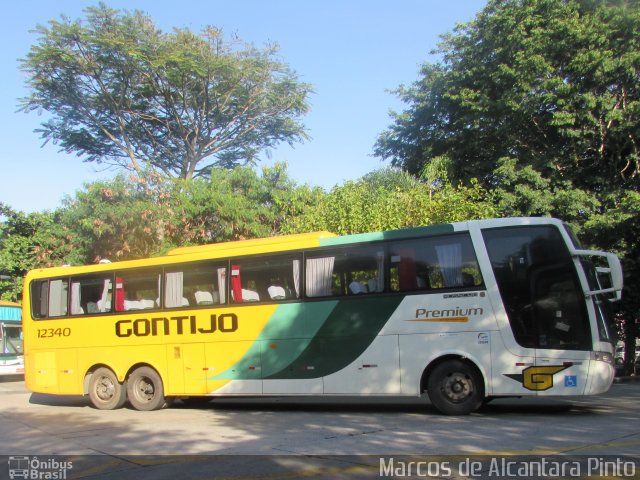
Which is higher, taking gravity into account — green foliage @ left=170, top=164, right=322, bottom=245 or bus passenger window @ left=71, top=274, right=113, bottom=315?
green foliage @ left=170, top=164, right=322, bottom=245

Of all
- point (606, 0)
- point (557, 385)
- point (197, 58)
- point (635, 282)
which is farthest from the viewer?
point (197, 58)

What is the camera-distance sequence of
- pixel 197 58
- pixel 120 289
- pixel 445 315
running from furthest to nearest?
pixel 197 58
pixel 120 289
pixel 445 315

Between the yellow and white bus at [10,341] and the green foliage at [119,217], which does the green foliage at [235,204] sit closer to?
the green foliage at [119,217]

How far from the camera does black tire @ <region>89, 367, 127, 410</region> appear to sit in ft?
41.7

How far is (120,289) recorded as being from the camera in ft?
42.0

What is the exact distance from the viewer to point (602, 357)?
30.3ft

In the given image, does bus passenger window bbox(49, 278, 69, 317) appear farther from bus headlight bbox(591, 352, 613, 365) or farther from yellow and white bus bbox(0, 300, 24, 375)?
yellow and white bus bbox(0, 300, 24, 375)

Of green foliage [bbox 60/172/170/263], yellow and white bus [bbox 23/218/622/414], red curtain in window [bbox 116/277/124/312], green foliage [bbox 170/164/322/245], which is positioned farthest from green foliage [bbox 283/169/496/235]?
red curtain in window [bbox 116/277/124/312]

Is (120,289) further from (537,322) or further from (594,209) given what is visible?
(594,209)

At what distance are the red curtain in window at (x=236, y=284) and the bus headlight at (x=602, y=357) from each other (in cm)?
632

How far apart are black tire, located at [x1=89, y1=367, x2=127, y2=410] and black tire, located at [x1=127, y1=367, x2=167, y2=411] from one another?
27cm

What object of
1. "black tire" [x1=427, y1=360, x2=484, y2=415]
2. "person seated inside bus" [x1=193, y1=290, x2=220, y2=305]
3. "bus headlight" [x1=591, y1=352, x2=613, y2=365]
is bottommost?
"black tire" [x1=427, y1=360, x2=484, y2=415]

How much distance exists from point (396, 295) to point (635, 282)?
14.0 m

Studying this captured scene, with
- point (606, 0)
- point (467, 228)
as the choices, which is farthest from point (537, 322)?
point (606, 0)
